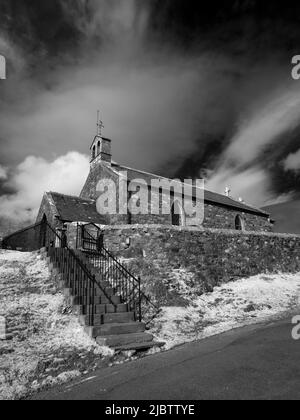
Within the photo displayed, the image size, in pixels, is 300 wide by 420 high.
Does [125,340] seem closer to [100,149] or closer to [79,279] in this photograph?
[79,279]

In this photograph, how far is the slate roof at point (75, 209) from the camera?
1950 centimetres

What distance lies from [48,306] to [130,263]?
12.6 ft

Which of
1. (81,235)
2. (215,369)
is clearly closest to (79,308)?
(215,369)

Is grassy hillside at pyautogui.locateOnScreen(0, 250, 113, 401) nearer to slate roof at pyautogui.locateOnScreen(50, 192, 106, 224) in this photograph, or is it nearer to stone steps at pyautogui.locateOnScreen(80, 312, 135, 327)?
stone steps at pyautogui.locateOnScreen(80, 312, 135, 327)

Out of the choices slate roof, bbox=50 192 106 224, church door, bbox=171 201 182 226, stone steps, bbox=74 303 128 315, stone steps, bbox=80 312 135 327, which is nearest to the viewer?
stone steps, bbox=80 312 135 327

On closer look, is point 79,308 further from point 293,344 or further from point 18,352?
point 293,344

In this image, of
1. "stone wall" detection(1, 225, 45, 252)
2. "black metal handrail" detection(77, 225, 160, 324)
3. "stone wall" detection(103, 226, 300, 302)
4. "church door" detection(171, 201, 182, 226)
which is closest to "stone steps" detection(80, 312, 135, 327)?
"black metal handrail" detection(77, 225, 160, 324)

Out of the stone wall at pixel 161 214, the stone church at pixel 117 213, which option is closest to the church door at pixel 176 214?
the stone church at pixel 117 213

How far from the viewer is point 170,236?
39.4 ft

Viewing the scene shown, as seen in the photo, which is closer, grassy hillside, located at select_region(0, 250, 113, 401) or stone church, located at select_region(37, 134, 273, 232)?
grassy hillside, located at select_region(0, 250, 113, 401)

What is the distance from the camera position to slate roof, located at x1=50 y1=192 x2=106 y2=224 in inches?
768

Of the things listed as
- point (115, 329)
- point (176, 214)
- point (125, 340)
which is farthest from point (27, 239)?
point (125, 340)

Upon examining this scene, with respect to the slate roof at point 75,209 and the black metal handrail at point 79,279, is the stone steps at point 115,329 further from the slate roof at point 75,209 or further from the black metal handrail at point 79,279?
the slate roof at point 75,209

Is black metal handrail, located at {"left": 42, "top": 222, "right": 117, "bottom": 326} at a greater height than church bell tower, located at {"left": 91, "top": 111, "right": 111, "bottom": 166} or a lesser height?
lesser
